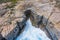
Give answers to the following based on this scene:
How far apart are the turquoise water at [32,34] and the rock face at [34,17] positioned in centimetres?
15

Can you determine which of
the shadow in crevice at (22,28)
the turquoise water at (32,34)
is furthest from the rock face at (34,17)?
the turquoise water at (32,34)

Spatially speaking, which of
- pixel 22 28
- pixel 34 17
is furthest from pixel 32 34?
pixel 34 17

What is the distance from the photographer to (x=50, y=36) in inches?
187

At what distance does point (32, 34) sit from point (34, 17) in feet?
2.54

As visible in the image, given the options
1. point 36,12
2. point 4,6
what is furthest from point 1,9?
point 36,12

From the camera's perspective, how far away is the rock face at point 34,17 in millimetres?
4609

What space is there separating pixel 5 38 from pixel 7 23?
564mm

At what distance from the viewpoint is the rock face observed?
4609 millimetres

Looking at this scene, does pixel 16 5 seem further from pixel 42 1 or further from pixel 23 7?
pixel 42 1

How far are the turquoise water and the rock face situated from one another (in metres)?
0.15

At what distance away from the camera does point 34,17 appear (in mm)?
5473

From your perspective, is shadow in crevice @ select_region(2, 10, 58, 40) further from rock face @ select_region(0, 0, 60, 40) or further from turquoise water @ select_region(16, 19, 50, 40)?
turquoise water @ select_region(16, 19, 50, 40)

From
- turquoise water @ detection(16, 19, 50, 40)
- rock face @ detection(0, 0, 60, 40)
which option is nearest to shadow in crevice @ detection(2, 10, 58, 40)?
rock face @ detection(0, 0, 60, 40)

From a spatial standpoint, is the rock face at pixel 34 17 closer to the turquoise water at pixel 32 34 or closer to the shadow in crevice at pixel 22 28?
the shadow in crevice at pixel 22 28
